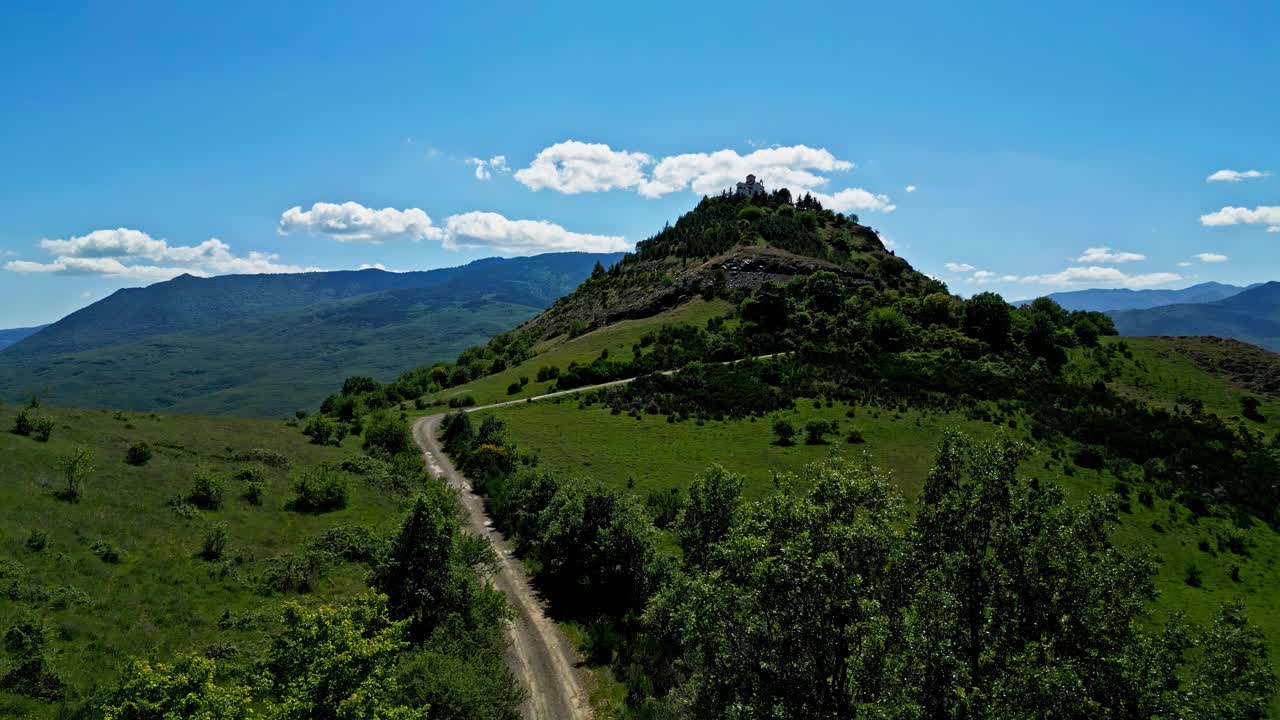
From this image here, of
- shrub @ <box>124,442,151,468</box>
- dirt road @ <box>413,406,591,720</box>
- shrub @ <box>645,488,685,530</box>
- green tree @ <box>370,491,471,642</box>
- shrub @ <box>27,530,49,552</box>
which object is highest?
shrub @ <box>124,442,151,468</box>

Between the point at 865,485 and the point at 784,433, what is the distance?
45.5 meters

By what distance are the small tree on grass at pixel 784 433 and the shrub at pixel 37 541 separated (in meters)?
53.3

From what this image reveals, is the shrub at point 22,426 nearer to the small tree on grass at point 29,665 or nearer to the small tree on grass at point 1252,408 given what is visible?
the small tree on grass at point 29,665

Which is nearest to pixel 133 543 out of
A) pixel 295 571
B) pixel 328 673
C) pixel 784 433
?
pixel 295 571

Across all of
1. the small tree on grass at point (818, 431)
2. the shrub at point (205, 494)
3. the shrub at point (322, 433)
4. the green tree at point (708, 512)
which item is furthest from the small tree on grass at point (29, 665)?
the small tree on grass at point (818, 431)

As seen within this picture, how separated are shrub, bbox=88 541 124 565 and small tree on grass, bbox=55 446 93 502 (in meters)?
5.43

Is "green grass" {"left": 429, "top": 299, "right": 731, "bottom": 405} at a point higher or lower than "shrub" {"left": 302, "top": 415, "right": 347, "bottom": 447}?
higher

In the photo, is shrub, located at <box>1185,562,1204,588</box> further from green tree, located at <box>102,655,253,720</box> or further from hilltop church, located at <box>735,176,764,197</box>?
hilltop church, located at <box>735,176,764,197</box>

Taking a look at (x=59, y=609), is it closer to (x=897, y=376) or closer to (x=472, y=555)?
(x=472, y=555)

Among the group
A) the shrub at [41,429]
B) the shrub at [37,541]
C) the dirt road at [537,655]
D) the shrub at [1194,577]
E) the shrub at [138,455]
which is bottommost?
the shrub at [1194,577]

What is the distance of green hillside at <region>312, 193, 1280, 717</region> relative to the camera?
15531 mm

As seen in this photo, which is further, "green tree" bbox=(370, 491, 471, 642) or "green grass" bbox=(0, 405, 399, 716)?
"green tree" bbox=(370, 491, 471, 642)

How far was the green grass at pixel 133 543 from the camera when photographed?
23.4m

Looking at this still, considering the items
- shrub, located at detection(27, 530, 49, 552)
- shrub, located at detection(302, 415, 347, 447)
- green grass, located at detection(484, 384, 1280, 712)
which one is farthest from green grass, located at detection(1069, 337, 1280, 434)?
shrub, located at detection(27, 530, 49, 552)
